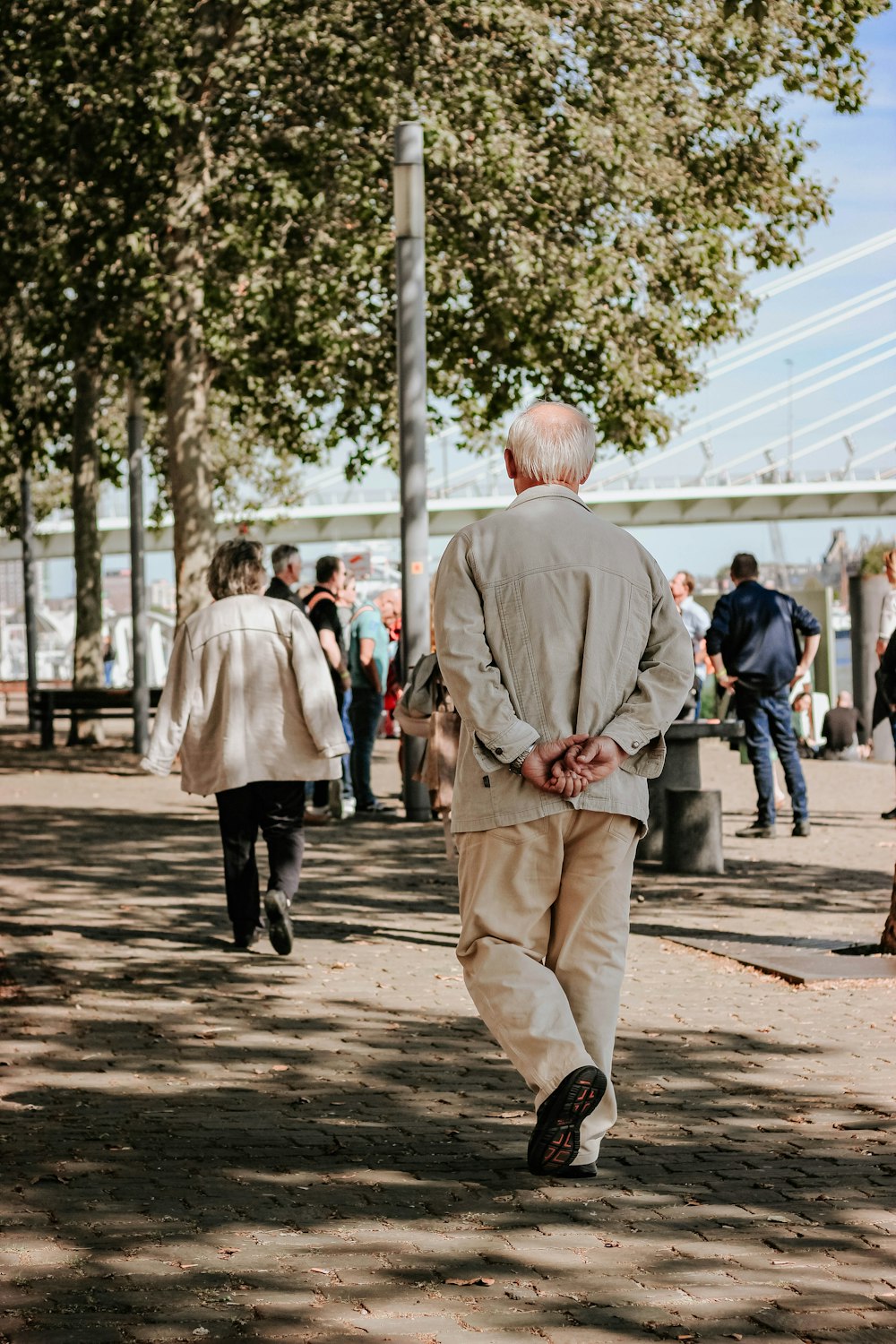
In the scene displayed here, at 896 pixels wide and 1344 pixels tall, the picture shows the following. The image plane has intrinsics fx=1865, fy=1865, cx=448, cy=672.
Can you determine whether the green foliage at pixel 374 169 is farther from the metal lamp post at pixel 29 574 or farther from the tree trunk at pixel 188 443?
the metal lamp post at pixel 29 574

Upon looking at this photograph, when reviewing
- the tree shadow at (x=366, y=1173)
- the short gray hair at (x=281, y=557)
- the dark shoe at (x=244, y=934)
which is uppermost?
the short gray hair at (x=281, y=557)

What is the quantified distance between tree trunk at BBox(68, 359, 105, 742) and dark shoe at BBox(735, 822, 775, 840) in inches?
534

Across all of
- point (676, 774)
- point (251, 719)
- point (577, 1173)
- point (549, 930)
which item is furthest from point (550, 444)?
point (676, 774)

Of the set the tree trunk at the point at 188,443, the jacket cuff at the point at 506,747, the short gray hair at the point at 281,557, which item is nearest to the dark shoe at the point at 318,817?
the short gray hair at the point at 281,557

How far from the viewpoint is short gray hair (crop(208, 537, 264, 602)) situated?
319 inches

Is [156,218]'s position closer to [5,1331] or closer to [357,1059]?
[357,1059]

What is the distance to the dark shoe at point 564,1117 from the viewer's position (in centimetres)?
423

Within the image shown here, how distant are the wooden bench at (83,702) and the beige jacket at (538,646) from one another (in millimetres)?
17221

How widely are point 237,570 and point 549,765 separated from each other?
400cm

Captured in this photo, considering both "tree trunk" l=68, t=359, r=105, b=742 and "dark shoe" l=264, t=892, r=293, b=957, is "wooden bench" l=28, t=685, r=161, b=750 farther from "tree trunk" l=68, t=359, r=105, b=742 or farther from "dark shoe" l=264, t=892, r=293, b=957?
"dark shoe" l=264, t=892, r=293, b=957

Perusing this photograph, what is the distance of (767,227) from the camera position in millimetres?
21641

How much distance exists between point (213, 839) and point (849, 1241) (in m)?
9.25

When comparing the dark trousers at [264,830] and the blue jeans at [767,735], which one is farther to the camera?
the blue jeans at [767,735]

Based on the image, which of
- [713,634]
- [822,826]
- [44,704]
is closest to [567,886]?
[713,634]
